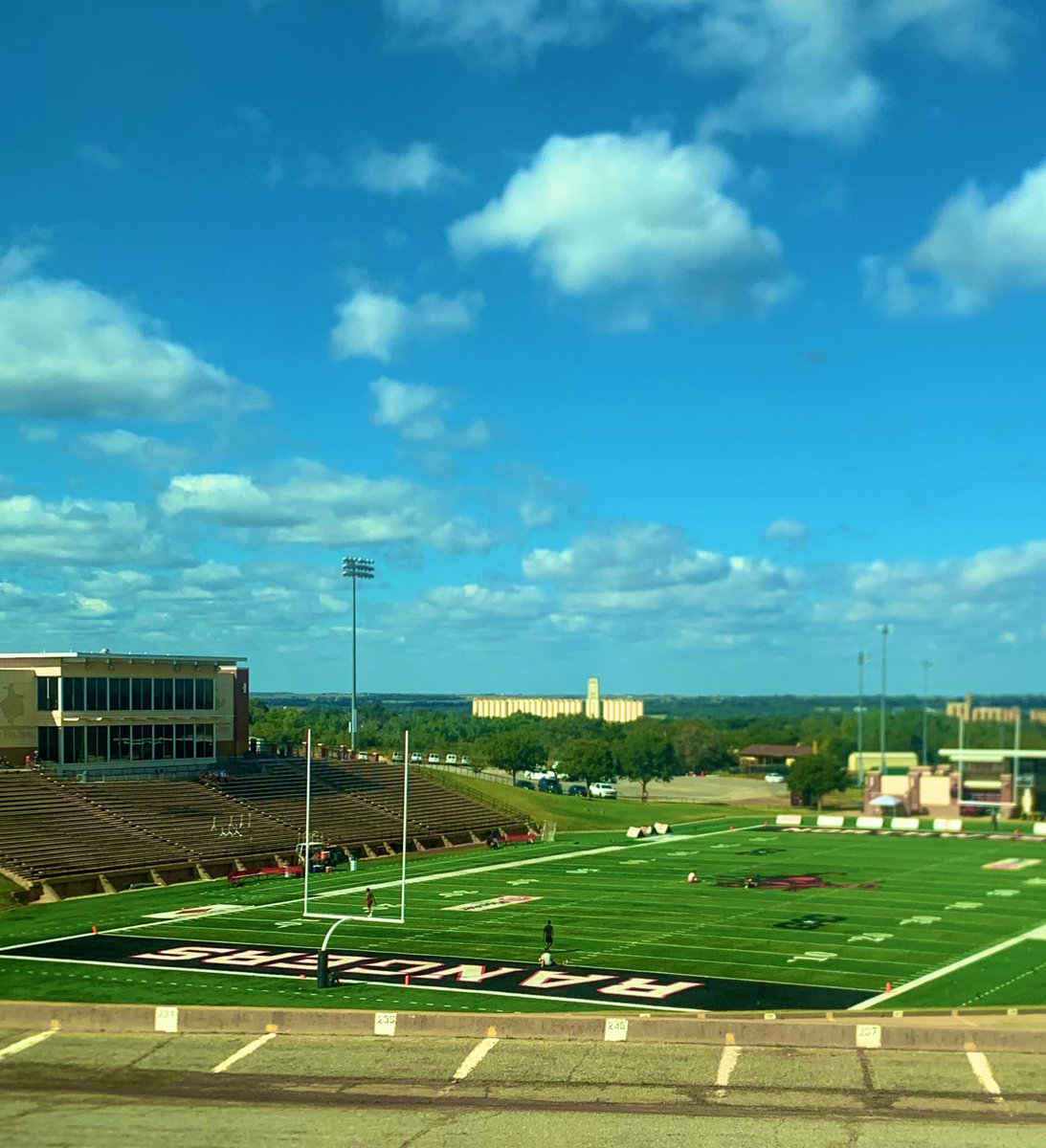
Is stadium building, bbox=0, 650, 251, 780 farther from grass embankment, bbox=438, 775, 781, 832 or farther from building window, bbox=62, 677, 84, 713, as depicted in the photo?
grass embankment, bbox=438, 775, 781, 832

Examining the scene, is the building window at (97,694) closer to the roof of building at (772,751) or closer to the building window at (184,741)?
the building window at (184,741)

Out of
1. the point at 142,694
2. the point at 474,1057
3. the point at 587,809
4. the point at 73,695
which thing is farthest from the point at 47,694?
the point at 474,1057

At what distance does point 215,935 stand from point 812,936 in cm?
2010

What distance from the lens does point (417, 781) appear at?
292ft

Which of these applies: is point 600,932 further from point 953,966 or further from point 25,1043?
point 25,1043

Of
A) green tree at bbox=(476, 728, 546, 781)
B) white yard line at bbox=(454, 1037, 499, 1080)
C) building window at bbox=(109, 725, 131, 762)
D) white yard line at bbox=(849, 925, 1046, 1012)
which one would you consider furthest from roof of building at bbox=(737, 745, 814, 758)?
white yard line at bbox=(454, 1037, 499, 1080)

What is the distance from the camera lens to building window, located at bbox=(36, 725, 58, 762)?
69.0 meters

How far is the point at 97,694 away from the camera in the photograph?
231ft

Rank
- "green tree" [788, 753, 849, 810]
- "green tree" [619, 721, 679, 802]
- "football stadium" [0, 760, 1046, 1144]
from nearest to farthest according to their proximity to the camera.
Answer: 1. "football stadium" [0, 760, 1046, 1144]
2. "green tree" [788, 753, 849, 810]
3. "green tree" [619, 721, 679, 802]

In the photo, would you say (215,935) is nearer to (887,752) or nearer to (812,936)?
(812,936)

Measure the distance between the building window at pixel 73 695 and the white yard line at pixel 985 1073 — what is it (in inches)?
2093

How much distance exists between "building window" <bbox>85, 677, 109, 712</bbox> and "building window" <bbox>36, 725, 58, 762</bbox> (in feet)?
6.98

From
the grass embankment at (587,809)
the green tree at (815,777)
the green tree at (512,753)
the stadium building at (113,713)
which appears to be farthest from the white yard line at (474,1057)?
the green tree at (512,753)

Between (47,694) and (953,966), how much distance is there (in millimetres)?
46890
